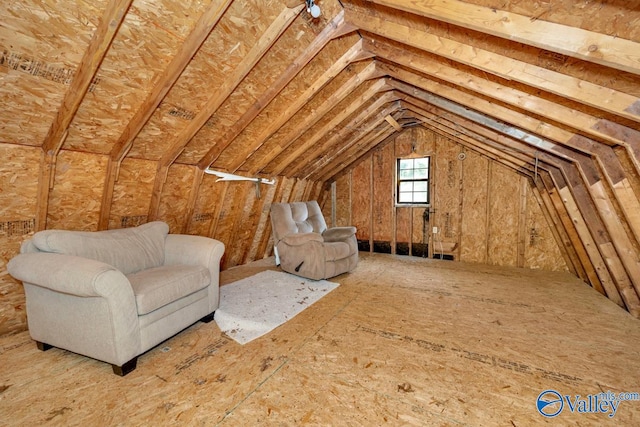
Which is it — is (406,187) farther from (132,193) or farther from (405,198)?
(132,193)

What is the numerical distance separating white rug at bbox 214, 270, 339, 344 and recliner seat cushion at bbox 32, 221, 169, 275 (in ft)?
2.61

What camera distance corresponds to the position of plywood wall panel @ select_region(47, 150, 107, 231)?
207 centimetres

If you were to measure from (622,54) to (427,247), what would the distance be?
4.15 meters

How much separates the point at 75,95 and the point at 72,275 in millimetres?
1092

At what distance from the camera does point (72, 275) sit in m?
1.58

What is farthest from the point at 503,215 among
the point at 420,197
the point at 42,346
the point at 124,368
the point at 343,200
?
the point at 42,346

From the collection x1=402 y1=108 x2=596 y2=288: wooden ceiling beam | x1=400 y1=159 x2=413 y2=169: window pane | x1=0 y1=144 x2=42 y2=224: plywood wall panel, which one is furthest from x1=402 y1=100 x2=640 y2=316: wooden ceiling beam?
x1=0 y1=144 x2=42 y2=224: plywood wall panel

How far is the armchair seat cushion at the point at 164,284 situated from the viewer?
1740 millimetres

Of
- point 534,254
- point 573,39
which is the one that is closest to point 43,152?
point 573,39

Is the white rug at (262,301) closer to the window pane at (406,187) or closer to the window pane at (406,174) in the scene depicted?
the window pane at (406,187)

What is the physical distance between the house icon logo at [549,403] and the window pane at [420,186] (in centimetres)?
382

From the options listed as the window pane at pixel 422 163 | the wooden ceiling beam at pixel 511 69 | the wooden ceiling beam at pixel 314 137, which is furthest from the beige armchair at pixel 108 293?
the window pane at pixel 422 163

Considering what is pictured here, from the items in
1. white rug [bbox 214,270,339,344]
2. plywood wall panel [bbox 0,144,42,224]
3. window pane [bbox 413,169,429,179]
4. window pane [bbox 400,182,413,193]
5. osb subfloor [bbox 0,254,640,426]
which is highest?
window pane [bbox 413,169,429,179]

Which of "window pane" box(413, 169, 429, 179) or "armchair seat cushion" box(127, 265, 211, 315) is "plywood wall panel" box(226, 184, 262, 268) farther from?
"window pane" box(413, 169, 429, 179)
